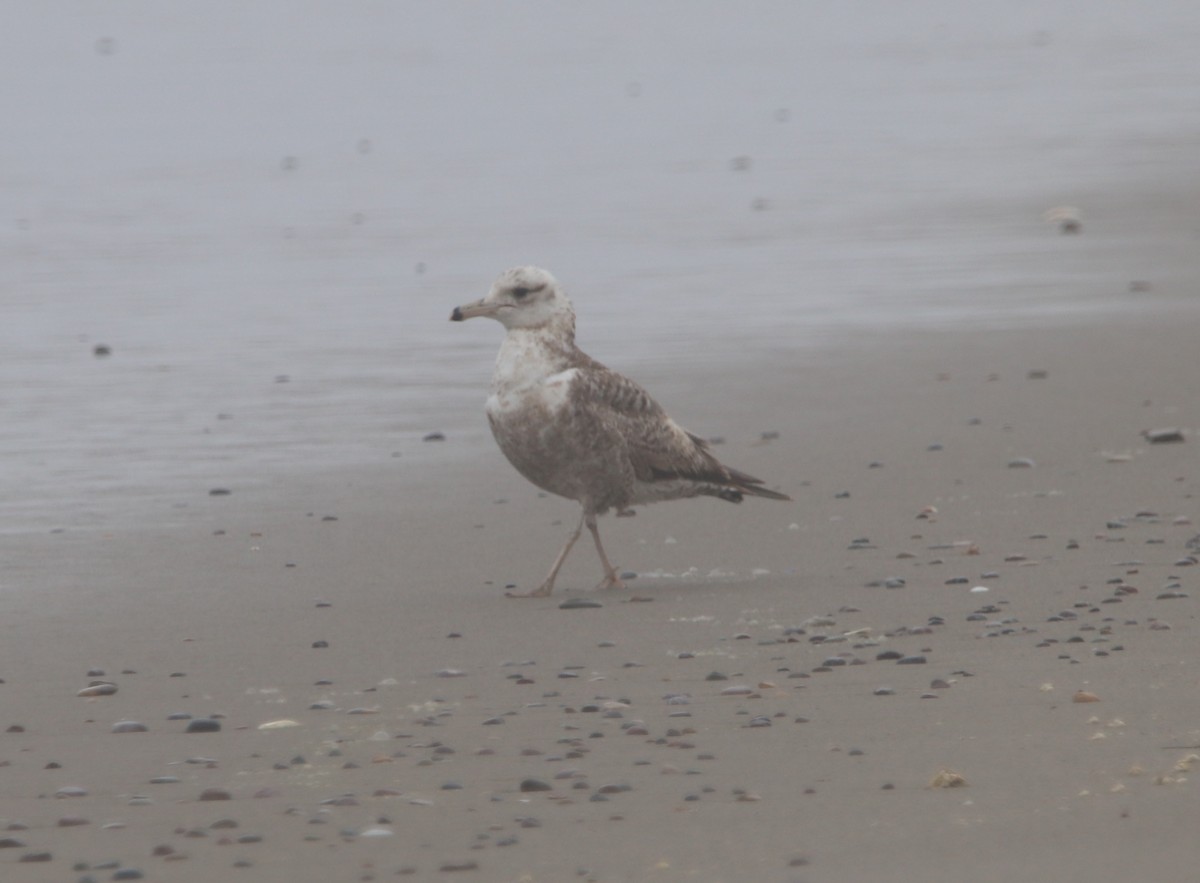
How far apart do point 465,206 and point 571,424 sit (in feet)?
40.2

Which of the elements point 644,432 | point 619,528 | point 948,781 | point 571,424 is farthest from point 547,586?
point 948,781

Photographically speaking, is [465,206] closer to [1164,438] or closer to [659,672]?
[1164,438]

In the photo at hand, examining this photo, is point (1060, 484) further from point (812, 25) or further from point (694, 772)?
point (812, 25)

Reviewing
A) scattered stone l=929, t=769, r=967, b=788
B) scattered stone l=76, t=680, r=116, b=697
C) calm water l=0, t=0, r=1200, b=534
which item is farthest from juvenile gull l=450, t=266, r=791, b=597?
scattered stone l=929, t=769, r=967, b=788

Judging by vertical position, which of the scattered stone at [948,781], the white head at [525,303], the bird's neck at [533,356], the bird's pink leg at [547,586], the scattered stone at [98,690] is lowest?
the scattered stone at [948,781]

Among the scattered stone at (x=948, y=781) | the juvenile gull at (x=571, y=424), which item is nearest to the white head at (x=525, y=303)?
the juvenile gull at (x=571, y=424)

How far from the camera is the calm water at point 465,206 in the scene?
1159 cm

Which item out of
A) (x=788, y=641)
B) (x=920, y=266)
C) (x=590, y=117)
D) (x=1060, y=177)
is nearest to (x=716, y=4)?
(x=590, y=117)

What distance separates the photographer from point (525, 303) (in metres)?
7.99

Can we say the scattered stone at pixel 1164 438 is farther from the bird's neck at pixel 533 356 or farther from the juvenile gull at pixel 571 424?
the bird's neck at pixel 533 356

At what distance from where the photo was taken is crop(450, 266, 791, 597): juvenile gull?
7.73 meters

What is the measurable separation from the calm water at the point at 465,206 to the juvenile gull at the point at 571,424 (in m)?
1.92

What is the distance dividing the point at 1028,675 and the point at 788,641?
0.85 metres

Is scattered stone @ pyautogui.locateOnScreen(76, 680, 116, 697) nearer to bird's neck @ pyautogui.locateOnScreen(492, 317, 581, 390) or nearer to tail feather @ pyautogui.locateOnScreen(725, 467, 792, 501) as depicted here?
bird's neck @ pyautogui.locateOnScreen(492, 317, 581, 390)
